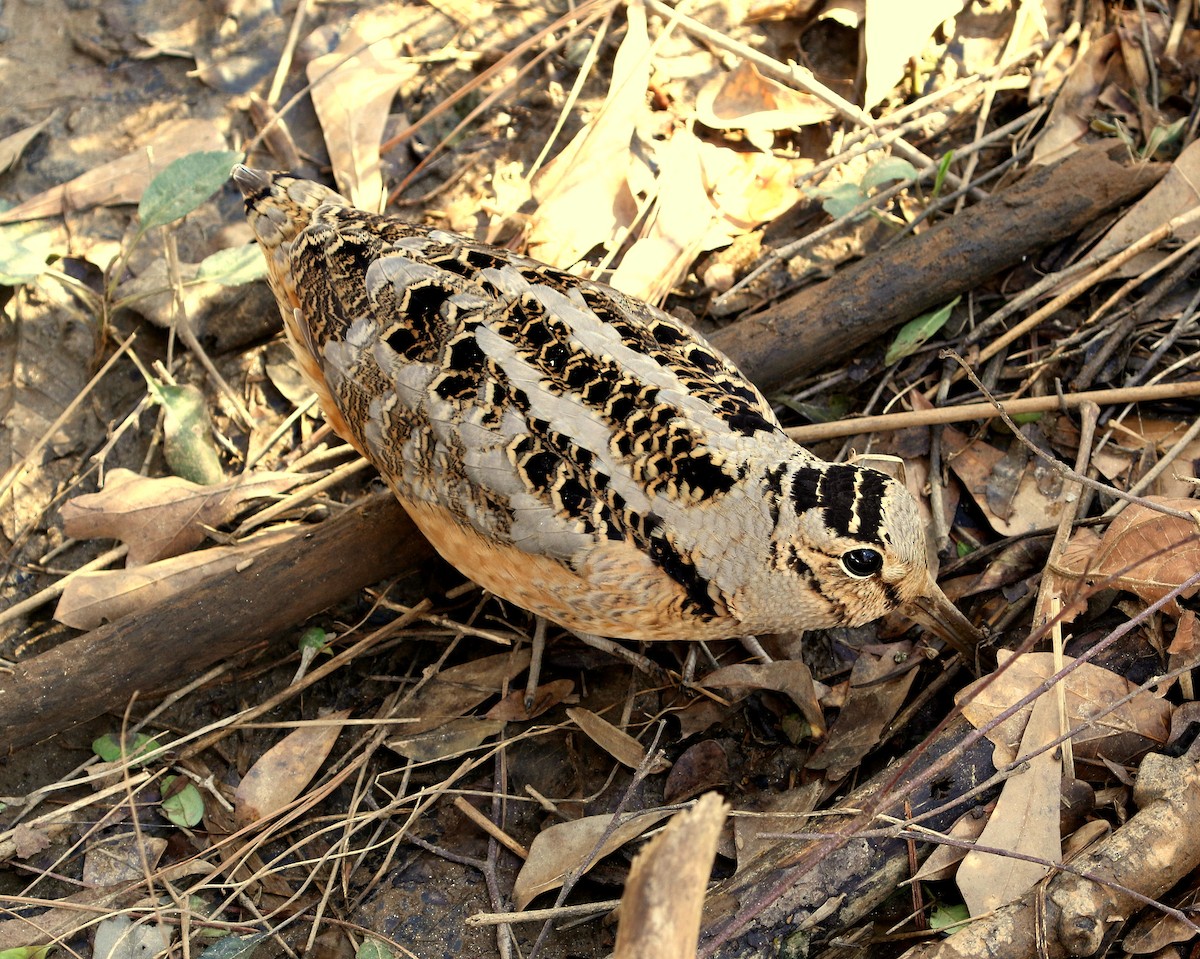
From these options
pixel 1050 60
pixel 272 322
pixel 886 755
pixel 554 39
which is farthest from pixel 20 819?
pixel 1050 60

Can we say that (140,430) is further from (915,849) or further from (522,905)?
(915,849)

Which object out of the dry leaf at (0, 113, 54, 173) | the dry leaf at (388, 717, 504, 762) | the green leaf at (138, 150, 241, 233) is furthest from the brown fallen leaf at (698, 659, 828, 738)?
the dry leaf at (0, 113, 54, 173)

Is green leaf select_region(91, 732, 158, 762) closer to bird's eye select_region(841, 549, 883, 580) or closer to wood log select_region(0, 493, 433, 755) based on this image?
wood log select_region(0, 493, 433, 755)

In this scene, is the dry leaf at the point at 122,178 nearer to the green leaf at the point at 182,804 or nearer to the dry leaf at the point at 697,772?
the green leaf at the point at 182,804

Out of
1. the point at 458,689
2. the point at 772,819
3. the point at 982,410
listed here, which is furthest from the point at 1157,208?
the point at 458,689

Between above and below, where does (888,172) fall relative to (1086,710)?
above

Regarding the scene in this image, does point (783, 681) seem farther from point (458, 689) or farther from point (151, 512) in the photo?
point (151, 512)
